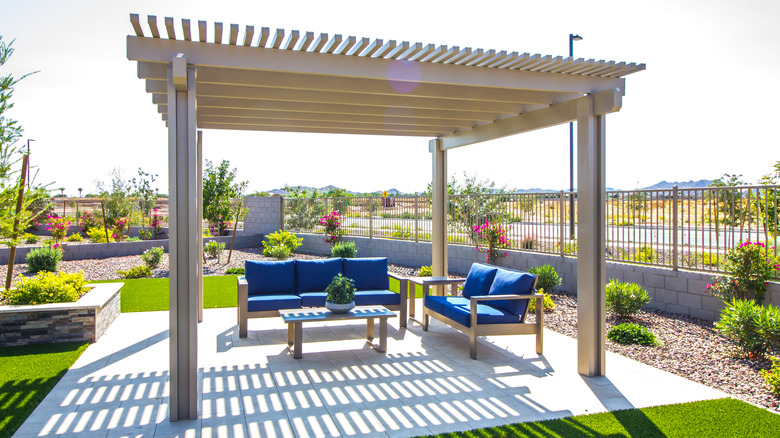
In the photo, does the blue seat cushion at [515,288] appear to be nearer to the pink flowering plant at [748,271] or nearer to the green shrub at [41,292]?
the pink flowering plant at [748,271]

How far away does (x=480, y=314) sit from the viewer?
17.9ft

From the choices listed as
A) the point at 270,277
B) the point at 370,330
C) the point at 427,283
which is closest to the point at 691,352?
the point at 427,283

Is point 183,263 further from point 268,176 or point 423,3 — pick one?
point 268,176

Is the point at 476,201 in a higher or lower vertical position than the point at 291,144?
lower

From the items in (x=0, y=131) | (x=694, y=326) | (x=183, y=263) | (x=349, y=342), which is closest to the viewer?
(x=183, y=263)

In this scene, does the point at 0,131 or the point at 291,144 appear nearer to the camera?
the point at 0,131

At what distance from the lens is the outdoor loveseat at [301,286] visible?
20.4 ft

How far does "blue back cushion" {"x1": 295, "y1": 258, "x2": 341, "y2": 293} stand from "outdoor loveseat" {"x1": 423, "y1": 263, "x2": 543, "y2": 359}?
1683 millimetres

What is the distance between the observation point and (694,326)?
687 cm

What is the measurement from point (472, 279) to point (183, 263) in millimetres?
3789

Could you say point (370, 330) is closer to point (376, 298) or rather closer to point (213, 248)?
point (376, 298)

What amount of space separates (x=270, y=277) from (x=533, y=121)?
3.91 meters

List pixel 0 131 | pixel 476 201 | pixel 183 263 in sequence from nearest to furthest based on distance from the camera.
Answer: pixel 183 263, pixel 0 131, pixel 476 201

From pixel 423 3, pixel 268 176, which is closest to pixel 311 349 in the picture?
pixel 423 3
